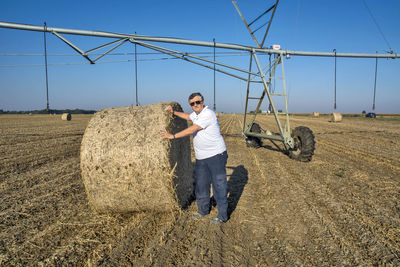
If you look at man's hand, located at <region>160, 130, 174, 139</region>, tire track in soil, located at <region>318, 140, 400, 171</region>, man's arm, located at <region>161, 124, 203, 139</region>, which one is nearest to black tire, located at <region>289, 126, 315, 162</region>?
tire track in soil, located at <region>318, 140, 400, 171</region>

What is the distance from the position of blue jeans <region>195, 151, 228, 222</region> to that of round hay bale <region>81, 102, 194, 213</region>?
0.44m

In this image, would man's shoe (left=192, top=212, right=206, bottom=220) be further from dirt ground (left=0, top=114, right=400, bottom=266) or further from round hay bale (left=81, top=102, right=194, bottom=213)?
round hay bale (left=81, top=102, right=194, bottom=213)

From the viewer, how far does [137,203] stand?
4.14m

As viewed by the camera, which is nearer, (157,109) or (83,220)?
(83,220)

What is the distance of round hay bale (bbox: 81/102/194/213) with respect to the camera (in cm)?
394

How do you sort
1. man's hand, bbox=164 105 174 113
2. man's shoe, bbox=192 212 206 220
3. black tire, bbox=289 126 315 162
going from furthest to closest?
black tire, bbox=289 126 315 162 → man's hand, bbox=164 105 174 113 → man's shoe, bbox=192 212 206 220

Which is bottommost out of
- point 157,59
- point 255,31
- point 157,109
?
point 157,109

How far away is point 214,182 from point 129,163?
1.42m

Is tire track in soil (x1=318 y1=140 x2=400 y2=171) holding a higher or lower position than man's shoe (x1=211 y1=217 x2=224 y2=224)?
higher

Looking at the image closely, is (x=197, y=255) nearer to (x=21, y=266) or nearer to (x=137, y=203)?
(x=137, y=203)

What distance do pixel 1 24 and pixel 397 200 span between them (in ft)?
33.8

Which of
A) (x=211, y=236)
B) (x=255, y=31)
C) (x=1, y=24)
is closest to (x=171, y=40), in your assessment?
(x=255, y=31)

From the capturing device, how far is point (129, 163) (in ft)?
12.9

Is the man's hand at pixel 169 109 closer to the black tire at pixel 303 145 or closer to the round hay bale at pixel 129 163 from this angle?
the round hay bale at pixel 129 163
